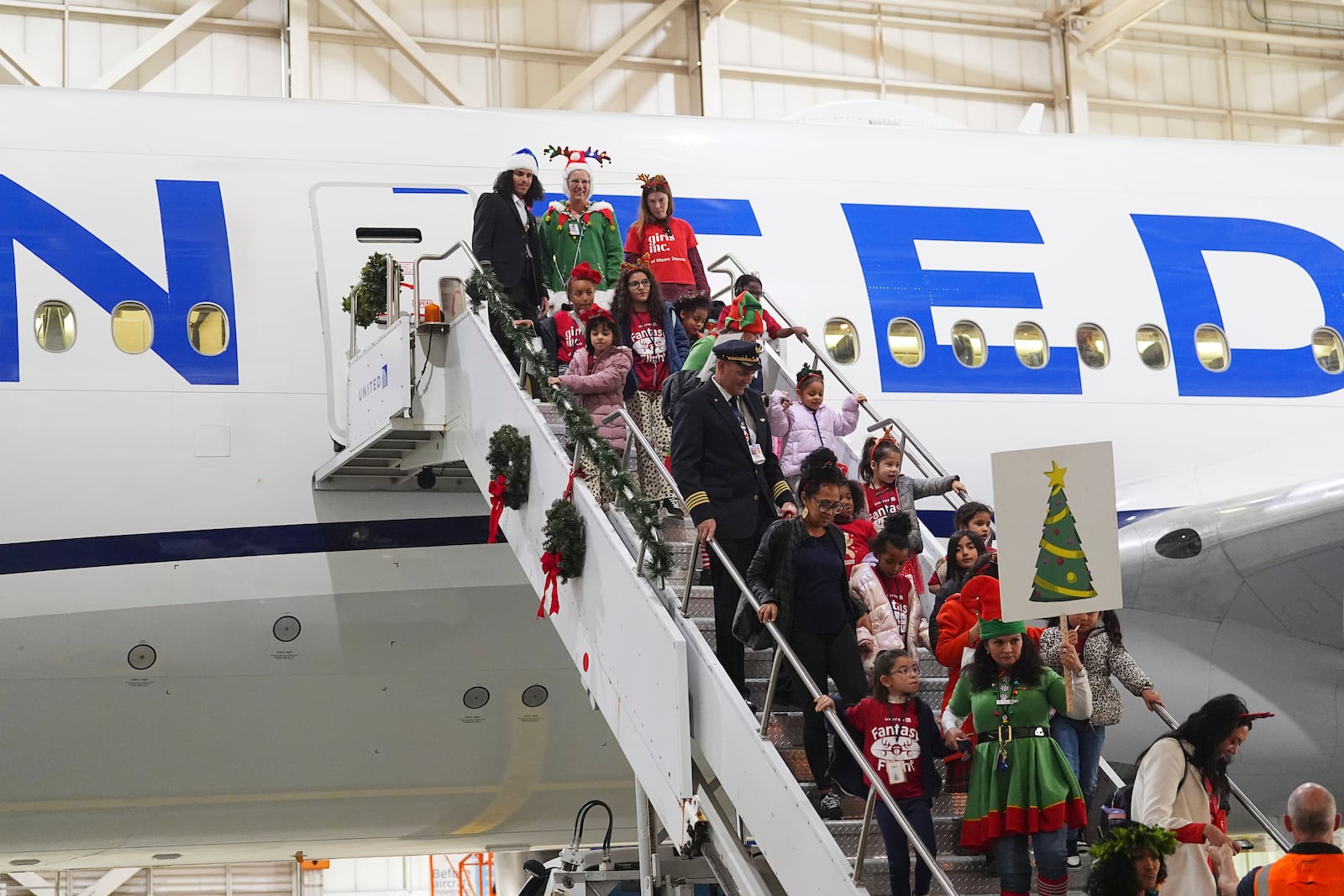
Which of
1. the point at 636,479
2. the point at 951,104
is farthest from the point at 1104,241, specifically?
the point at 951,104

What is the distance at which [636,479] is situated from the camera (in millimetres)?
7609

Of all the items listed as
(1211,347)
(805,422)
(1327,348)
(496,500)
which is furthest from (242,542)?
(1327,348)

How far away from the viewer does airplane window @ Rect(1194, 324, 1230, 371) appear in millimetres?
10773

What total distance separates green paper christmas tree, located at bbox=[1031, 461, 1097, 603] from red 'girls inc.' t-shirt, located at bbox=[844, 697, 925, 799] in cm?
65

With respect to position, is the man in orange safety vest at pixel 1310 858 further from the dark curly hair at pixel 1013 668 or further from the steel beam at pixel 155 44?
the steel beam at pixel 155 44

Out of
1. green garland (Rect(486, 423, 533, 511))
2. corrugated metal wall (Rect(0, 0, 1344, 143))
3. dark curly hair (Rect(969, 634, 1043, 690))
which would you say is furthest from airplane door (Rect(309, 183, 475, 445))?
corrugated metal wall (Rect(0, 0, 1344, 143))

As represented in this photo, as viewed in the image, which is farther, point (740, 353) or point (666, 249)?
point (666, 249)

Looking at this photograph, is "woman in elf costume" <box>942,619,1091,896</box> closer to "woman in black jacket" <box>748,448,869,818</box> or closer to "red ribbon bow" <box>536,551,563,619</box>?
"woman in black jacket" <box>748,448,869,818</box>

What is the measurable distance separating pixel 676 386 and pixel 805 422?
1.03m

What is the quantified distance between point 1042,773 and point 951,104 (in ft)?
68.6

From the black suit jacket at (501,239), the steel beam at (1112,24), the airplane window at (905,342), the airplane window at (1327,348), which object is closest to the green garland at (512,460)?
the black suit jacket at (501,239)

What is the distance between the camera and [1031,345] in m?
10.4

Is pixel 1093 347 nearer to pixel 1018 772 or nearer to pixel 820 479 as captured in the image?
pixel 820 479

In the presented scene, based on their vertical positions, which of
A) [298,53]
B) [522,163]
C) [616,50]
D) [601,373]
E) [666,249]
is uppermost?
[616,50]
